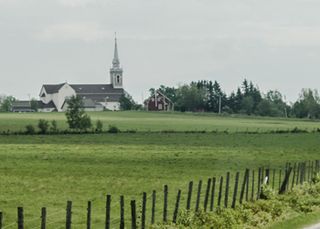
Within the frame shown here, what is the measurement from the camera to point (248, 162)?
51281mm

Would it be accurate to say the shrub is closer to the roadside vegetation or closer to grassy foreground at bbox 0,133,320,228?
grassy foreground at bbox 0,133,320,228

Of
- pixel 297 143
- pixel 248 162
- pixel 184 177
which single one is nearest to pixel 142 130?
pixel 297 143

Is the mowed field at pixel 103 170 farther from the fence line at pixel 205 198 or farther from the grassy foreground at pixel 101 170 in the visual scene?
the fence line at pixel 205 198

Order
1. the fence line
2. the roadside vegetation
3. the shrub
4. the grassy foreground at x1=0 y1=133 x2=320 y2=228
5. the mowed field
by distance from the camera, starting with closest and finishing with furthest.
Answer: the roadside vegetation < the fence line < the mowed field < the grassy foreground at x1=0 y1=133 x2=320 y2=228 < the shrub

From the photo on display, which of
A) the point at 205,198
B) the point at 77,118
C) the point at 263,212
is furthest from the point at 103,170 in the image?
the point at 77,118

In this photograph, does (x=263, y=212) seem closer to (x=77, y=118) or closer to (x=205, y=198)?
(x=205, y=198)

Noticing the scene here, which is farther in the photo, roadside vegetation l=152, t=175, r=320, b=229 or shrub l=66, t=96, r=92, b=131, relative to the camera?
shrub l=66, t=96, r=92, b=131

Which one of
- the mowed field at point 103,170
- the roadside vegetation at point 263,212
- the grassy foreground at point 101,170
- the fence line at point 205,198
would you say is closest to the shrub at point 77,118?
the mowed field at point 103,170

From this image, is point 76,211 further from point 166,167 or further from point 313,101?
point 313,101

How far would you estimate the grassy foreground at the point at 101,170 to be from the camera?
30.0 meters

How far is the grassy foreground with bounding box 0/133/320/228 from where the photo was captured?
30.0 meters

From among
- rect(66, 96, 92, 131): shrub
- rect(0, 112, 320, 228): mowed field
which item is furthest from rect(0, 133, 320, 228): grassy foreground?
rect(66, 96, 92, 131): shrub

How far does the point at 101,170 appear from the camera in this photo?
151ft

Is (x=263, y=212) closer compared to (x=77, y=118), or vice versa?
(x=263, y=212)
